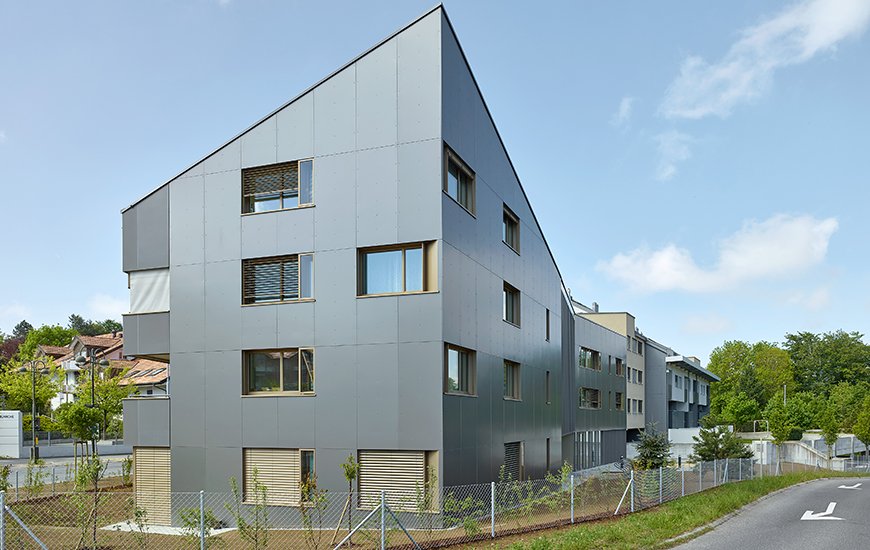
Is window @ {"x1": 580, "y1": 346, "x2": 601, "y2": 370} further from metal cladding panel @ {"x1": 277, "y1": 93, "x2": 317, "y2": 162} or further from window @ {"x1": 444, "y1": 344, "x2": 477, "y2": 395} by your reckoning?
metal cladding panel @ {"x1": 277, "y1": 93, "x2": 317, "y2": 162}

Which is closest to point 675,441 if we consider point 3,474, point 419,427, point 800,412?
point 800,412

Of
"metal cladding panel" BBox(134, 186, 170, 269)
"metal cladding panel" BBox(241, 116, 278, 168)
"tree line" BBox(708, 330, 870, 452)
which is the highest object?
"metal cladding panel" BBox(241, 116, 278, 168)

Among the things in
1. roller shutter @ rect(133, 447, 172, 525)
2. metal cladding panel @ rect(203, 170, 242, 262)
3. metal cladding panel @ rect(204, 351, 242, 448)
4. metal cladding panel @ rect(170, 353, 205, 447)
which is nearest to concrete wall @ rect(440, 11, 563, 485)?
metal cladding panel @ rect(204, 351, 242, 448)

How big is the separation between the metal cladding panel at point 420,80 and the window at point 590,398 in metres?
27.8

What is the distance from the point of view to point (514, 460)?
24719mm

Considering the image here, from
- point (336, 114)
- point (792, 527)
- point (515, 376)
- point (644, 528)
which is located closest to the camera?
point (644, 528)

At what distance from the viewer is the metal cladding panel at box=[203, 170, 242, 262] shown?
2092 cm

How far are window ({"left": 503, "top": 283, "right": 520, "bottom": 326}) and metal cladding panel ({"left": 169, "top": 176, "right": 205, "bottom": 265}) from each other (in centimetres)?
1015

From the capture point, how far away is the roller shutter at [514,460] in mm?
23761

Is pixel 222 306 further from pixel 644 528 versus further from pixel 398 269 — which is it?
pixel 644 528

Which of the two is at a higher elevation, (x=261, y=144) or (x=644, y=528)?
(x=261, y=144)

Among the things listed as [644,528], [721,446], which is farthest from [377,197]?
[721,446]

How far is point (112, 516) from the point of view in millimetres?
21062

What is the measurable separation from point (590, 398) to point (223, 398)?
29896mm
